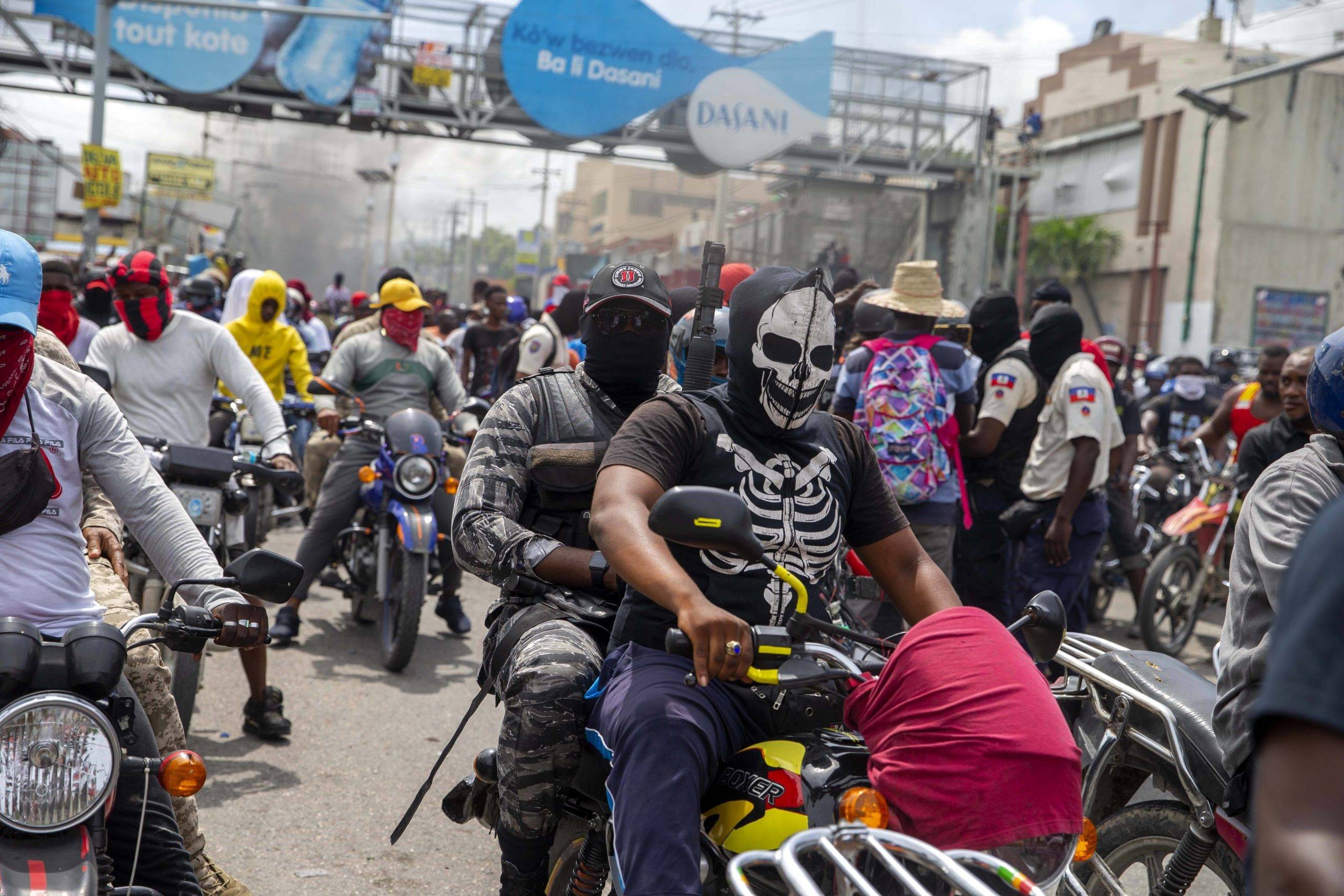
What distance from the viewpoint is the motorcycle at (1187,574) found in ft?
26.5

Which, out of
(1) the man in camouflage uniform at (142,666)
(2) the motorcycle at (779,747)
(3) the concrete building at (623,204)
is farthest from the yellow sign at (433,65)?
(3) the concrete building at (623,204)

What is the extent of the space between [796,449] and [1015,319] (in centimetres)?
457

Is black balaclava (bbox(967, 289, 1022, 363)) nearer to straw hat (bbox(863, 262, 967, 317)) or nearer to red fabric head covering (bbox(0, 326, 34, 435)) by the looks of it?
straw hat (bbox(863, 262, 967, 317))

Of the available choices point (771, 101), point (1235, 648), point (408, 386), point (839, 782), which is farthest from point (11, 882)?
point (771, 101)

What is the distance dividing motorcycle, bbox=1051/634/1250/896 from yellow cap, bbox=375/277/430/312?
5023 mm

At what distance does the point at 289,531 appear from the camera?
→ 11047 millimetres

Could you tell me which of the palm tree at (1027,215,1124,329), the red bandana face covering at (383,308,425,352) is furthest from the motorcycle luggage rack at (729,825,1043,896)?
the palm tree at (1027,215,1124,329)

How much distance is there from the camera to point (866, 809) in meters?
2.12

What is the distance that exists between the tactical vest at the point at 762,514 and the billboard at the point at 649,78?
63.6ft

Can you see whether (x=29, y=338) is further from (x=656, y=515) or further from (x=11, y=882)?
(x=656, y=515)

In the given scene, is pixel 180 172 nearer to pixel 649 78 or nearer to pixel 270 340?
pixel 649 78

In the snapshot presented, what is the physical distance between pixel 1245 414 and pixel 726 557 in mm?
6731

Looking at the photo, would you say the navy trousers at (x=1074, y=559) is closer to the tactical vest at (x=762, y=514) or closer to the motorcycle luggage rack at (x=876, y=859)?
the tactical vest at (x=762, y=514)

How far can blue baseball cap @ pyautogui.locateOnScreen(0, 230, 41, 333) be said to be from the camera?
2617 mm
